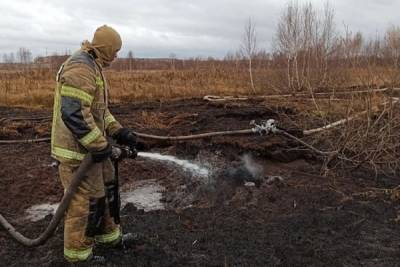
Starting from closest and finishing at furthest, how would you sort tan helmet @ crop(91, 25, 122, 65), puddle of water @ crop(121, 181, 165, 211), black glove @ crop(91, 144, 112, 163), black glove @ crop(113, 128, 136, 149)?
black glove @ crop(91, 144, 112, 163), tan helmet @ crop(91, 25, 122, 65), black glove @ crop(113, 128, 136, 149), puddle of water @ crop(121, 181, 165, 211)

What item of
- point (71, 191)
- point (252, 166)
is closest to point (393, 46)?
point (252, 166)

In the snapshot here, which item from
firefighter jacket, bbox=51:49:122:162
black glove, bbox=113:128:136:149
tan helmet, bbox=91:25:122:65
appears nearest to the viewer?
firefighter jacket, bbox=51:49:122:162

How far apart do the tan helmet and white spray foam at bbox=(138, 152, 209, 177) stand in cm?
339

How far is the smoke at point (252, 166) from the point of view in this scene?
681cm

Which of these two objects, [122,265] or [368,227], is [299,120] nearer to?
[368,227]

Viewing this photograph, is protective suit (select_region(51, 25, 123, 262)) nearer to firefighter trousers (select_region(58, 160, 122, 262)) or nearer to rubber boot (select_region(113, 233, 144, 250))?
firefighter trousers (select_region(58, 160, 122, 262))

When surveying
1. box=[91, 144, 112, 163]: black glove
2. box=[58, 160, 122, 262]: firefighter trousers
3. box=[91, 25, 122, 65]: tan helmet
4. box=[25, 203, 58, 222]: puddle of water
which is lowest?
box=[25, 203, 58, 222]: puddle of water

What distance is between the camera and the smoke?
6810mm

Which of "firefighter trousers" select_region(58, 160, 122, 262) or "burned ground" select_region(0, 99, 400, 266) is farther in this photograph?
"burned ground" select_region(0, 99, 400, 266)

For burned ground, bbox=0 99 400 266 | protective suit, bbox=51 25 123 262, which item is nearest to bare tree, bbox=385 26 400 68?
burned ground, bbox=0 99 400 266

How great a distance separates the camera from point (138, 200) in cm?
601

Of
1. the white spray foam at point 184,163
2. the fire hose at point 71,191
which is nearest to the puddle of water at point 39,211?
the fire hose at point 71,191

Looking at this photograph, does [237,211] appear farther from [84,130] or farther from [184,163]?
[84,130]

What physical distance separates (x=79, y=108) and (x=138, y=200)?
2.81 metres
